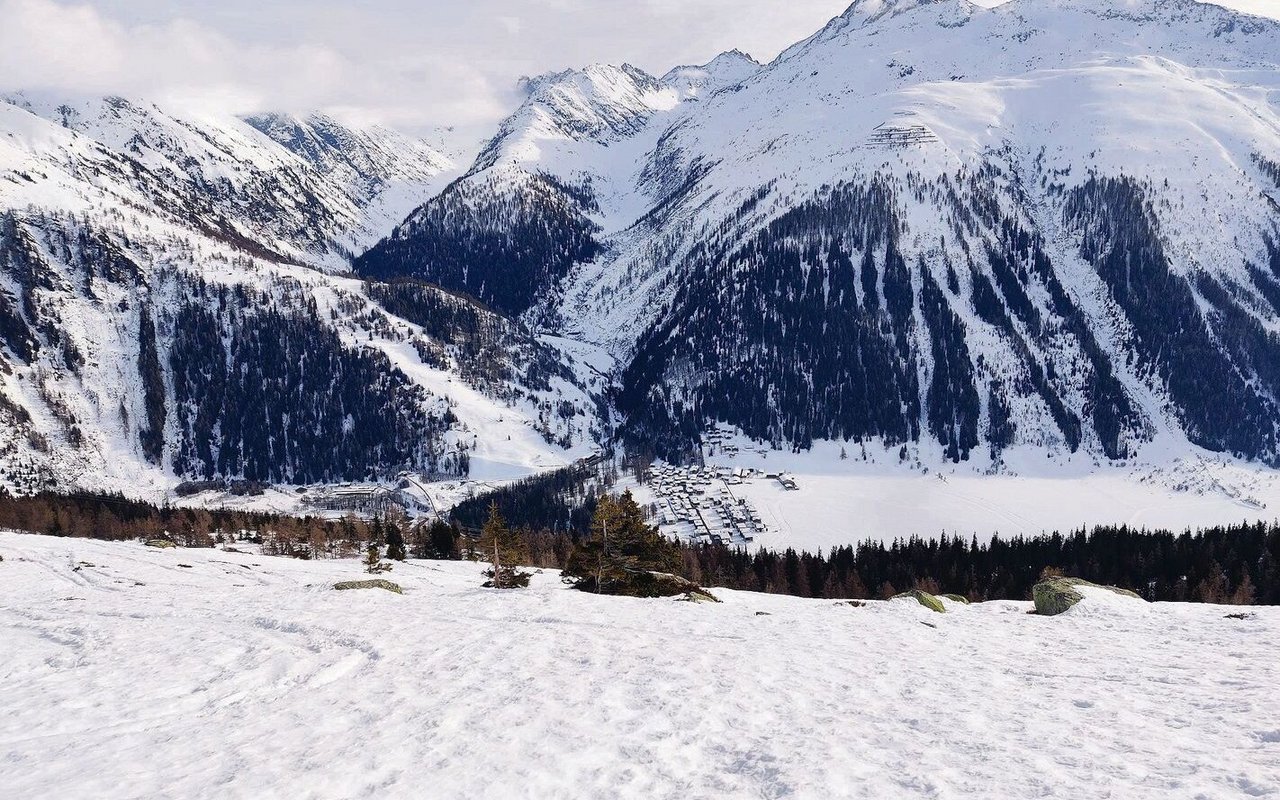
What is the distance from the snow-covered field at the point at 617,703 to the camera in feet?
46.6

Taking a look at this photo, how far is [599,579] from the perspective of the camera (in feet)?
161

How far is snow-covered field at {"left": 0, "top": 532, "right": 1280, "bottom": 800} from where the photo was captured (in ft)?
46.6

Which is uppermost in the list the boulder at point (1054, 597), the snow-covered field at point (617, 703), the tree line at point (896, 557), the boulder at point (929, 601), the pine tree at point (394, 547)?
the snow-covered field at point (617, 703)

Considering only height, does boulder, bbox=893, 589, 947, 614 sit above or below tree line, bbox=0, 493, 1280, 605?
above

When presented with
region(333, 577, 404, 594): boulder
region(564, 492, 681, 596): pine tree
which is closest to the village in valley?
region(564, 492, 681, 596): pine tree

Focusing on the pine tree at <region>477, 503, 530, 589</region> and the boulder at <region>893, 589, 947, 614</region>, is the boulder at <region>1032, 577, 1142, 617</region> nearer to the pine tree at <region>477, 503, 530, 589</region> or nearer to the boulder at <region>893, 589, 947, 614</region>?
the boulder at <region>893, 589, 947, 614</region>

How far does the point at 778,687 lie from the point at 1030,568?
95702mm

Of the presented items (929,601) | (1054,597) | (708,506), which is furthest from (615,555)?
(708,506)

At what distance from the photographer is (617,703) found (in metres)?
18.8

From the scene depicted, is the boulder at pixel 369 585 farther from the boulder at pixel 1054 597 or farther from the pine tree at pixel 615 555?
the boulder at pixel 1054 597

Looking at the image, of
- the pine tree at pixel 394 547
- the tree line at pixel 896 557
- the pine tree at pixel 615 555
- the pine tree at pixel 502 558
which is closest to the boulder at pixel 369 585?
the pine tree at pixel 502 558

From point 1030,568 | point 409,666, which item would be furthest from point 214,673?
point 1030,568

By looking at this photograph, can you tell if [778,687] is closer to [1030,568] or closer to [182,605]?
[182,605]

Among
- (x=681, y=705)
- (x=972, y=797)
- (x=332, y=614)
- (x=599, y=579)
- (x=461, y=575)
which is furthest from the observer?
(x=461, y=575)
